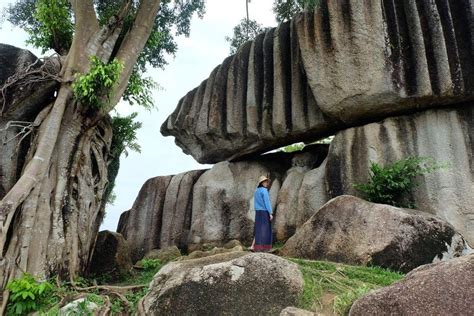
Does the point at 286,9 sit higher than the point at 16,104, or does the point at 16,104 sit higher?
the point at 286,9

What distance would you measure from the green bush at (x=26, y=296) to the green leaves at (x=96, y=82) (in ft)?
9.28

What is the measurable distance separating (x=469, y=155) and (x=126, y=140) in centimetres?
633

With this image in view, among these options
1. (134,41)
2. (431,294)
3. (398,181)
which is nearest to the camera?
(431,294)

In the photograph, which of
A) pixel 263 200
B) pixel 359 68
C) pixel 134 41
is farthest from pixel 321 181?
pixel 134 41

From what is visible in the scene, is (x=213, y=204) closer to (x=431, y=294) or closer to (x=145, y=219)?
(x=145, y=219)

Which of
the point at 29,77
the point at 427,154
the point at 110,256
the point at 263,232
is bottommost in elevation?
the point at 110,256

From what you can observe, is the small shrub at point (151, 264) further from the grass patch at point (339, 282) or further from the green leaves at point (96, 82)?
the grass patch at point (339, 282)

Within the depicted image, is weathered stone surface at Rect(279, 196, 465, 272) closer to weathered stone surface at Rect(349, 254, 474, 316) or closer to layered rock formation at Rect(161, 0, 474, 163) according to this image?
weathered stone surface at Rect(349, 254, 474, 316)

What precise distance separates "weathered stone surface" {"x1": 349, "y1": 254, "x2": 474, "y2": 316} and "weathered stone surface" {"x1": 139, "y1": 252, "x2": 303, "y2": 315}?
3.41ft

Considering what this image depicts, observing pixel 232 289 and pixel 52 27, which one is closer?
pixel 232 289

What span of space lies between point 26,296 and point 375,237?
4221 millimetres

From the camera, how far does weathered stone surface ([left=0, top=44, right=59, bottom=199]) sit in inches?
271

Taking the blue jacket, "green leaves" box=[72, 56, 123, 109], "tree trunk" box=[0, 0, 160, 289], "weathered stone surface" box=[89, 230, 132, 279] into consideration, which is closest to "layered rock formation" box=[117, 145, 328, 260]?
the blue jacket

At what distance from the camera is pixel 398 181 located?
7066 millimetres
